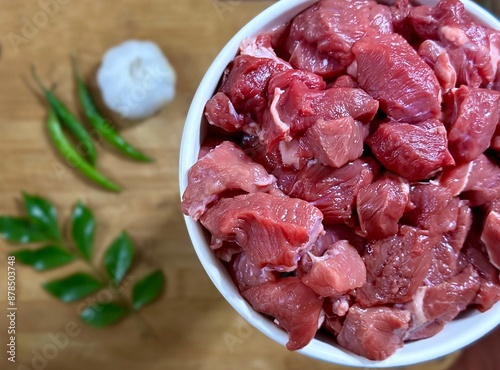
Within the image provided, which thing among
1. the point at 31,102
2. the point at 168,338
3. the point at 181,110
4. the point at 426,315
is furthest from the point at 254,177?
the point at 31,102

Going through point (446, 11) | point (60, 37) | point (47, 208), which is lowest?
point (47, 208)

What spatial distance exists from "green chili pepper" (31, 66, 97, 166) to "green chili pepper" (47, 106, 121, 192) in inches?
0.8

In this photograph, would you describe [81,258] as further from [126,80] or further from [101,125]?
[126,80]

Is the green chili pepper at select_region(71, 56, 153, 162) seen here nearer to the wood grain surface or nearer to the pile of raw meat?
the wood grain surface

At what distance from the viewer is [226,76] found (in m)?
1.35

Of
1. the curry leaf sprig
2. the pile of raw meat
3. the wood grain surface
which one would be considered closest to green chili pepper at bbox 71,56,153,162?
the wood grain surface

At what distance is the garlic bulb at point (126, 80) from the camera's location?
79.0 inches

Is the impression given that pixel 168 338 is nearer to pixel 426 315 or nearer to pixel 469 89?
pixel 426 315

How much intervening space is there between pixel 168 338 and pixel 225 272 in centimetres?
78

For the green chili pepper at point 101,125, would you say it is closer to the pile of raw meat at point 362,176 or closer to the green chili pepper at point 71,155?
the green chili pepper at point 71,155

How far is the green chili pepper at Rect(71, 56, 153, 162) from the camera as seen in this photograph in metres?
1.97

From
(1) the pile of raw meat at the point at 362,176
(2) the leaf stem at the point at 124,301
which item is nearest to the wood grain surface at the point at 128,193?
(2) the leaf stem at the point at 124,301

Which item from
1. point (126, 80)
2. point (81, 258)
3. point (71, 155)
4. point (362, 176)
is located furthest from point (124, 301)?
point (362, 176)

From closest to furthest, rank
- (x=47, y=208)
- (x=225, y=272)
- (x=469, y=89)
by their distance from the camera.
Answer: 1. (x=469, y=89)
2. (x=225, y=272)
3. (x=47, y=208)
